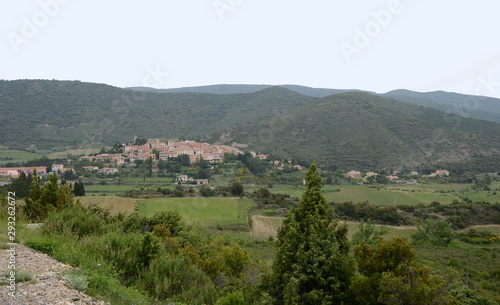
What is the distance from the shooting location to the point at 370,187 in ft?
167

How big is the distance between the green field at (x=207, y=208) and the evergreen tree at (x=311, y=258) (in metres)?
22.7

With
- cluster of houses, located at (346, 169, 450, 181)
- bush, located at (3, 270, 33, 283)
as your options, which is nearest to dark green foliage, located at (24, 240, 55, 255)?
bush, located at (3, 270, 33, 283)

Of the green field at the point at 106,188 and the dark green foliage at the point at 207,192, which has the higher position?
the dark green foliage at the point at 207,192

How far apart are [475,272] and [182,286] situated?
58.9 feet

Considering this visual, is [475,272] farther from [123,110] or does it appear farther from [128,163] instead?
[123,110]

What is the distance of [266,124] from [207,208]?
54.1m

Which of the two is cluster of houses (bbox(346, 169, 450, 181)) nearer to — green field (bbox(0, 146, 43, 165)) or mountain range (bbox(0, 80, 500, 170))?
mountain range (bbox(0, 80, 500, 170))

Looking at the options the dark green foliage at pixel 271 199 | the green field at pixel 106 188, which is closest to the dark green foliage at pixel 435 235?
the dark green foliage at pixel 271 199

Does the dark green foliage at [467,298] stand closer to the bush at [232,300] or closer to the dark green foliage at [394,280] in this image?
the dark green foliage at [394,280]

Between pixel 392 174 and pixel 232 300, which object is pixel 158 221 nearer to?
pixel 232 300

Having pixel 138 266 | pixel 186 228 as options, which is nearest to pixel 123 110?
pixel 186 228

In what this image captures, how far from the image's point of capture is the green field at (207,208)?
30.6m

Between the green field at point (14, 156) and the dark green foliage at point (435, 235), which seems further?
the green field at point (14, 156)

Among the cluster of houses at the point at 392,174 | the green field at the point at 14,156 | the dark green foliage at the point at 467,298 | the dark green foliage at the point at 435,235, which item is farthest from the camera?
the cluster of houses at the point at 392,174
